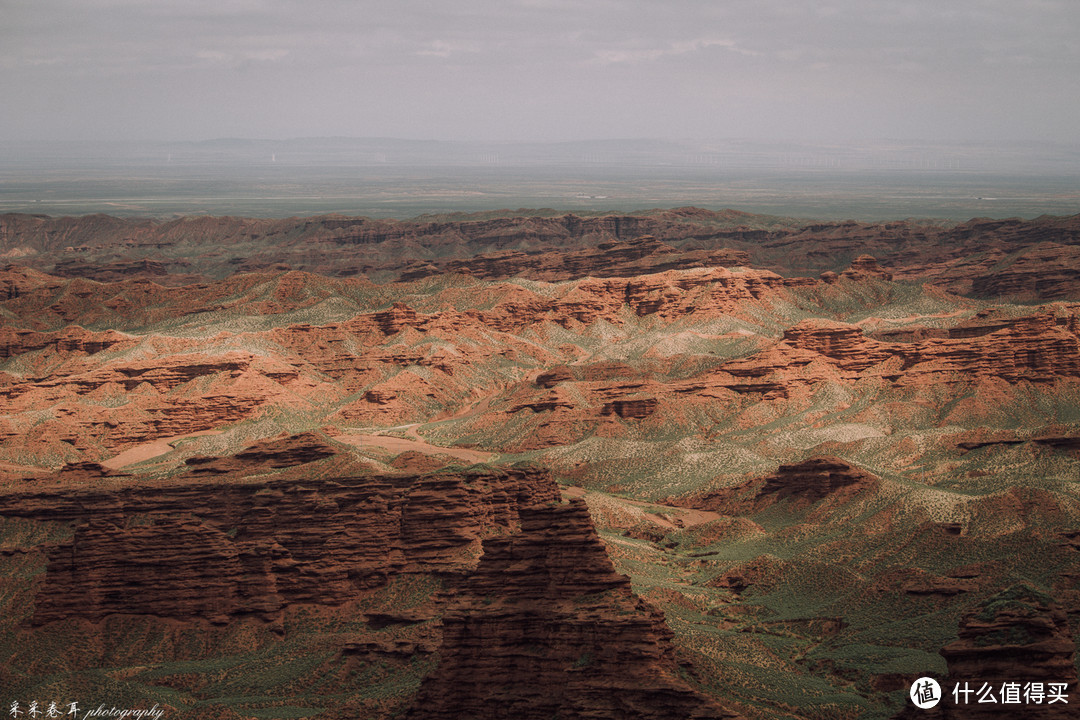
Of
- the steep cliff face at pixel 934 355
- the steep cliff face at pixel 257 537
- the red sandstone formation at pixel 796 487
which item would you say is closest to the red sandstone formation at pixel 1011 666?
the steep cliff face at pixel 257 537

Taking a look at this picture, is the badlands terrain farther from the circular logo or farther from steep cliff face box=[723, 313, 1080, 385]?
the circular logo

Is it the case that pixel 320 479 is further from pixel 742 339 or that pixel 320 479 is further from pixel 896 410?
pixel 742 339

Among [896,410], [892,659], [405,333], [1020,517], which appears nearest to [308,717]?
[892,659]

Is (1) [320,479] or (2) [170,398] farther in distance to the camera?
(2) [170,398]

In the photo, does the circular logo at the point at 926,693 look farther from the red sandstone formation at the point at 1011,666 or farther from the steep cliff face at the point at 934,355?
Result: the steep cliff face at the point at 934,355

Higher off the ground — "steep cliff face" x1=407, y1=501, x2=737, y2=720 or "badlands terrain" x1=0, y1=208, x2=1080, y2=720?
"steep cliff face" x1=407, y1=501, x2=737, y2=720

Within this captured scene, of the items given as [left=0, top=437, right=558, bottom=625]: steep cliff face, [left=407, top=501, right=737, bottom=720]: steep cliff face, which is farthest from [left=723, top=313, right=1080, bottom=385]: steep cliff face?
[left=407, top=501, right=737, bottom=720]: steep cliff face

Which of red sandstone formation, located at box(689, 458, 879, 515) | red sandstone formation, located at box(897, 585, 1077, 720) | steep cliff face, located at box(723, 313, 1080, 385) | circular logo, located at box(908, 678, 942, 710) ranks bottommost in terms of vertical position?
red sandstone formation, located at box(689, 458, 879, 515)

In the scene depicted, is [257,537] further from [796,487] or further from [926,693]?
[796,487]
